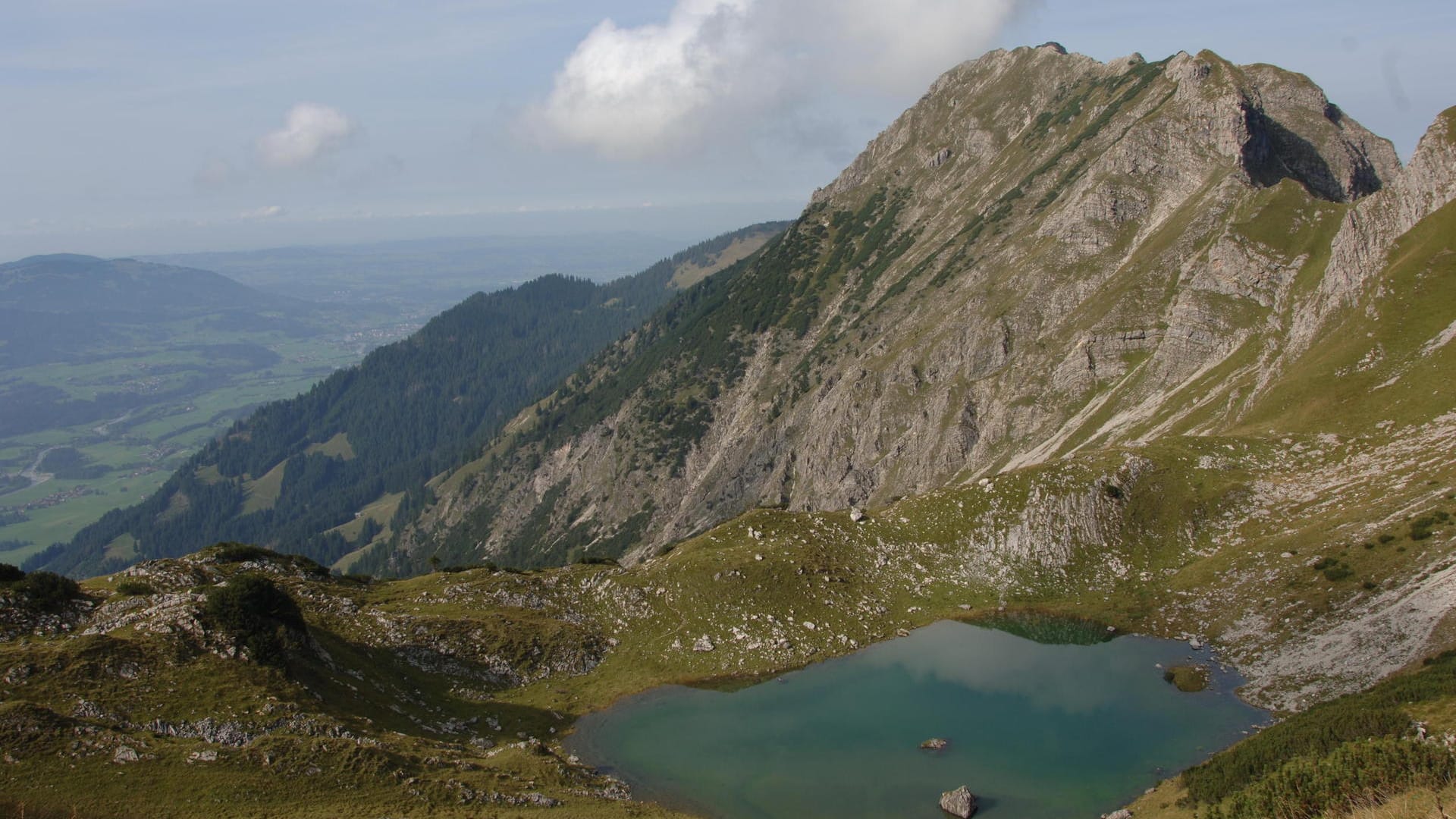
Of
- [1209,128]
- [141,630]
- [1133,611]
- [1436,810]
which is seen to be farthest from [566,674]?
[1209,128]

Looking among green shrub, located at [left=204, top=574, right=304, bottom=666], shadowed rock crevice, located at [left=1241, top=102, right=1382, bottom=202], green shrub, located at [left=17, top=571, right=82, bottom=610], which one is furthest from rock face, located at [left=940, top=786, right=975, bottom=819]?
shadowed rock crevice, located at [left=1241, top=102, right=1382, bottom=202]

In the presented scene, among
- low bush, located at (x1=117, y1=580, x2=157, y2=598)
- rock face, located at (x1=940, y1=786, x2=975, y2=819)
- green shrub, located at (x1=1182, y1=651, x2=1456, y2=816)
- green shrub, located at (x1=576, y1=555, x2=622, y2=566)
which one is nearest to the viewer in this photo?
green shrub, located at (x1=1182, y1=651, x2=1456, y2=816)

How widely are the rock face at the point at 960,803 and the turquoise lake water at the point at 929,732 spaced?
84 cm

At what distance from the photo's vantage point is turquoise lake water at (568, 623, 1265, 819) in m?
53.3

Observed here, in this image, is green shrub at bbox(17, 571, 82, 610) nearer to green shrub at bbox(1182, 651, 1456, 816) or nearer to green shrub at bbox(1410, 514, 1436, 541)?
green shrub at bbox(1182, 651, 1456, 816)

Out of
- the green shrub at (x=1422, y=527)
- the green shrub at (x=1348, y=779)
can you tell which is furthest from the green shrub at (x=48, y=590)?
the green shrub at (x=1422, y=527)

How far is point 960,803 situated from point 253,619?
48224 mm

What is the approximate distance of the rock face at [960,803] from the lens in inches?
1965

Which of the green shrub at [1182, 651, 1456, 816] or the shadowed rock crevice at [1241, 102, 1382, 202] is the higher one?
the shadowed rock crevice at [1241, 102, 1382, 202]

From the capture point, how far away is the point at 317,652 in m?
62.5

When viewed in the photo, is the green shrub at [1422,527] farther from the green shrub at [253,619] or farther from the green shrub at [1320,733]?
the green shrub at [253,619]

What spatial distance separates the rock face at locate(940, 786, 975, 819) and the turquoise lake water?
0.84 metres

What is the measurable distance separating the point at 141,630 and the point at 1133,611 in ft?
256

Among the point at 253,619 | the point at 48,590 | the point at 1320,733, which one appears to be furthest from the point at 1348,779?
the point at 48,590
